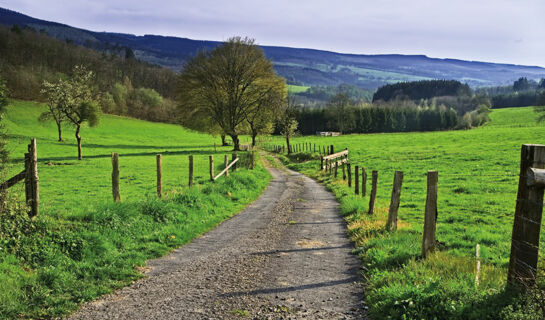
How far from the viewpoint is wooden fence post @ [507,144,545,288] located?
17.0ft

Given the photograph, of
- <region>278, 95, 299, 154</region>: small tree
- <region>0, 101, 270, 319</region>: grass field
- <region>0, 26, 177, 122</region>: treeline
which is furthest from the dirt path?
<region>0, 26, 177, 122</region>: treeline

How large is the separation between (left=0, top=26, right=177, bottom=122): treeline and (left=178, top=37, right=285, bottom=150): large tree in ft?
143

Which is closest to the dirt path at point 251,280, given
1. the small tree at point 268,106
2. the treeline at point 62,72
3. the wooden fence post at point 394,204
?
the wooden fence post at point 394,204

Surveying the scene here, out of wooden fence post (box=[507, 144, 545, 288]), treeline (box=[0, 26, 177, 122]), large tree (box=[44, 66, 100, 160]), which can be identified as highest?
treeline (box=[0, 26, 177, 122])

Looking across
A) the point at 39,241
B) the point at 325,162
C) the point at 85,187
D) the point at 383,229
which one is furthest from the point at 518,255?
the point at 325,162

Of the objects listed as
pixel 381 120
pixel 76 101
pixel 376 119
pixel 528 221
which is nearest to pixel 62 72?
pixel 76 101

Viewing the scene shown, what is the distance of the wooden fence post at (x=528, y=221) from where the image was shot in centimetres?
519

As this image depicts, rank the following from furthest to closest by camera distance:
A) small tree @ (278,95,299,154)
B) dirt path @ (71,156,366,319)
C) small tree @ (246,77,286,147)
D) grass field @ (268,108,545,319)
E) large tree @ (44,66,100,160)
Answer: small tree @ (278,95,299,154) → small tree @ (246,77,286,147) → large tree @ (44,66,100,160) → dirt path @ (71,156,366,319) → grass field @ (268,108,545,319)

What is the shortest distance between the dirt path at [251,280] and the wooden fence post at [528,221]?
8.07ft

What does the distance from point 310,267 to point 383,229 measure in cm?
352

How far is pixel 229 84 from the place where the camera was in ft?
178

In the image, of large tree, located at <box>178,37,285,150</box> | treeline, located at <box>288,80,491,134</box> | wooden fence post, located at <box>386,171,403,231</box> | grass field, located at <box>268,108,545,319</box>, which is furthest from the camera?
treeline, located at <box>288,80,491,134</box>

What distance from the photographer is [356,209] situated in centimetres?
1515

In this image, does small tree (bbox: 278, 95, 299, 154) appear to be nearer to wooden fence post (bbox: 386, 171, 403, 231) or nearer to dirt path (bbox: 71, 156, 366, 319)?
dirt path (bbox: 71, 156, 366, 319)
